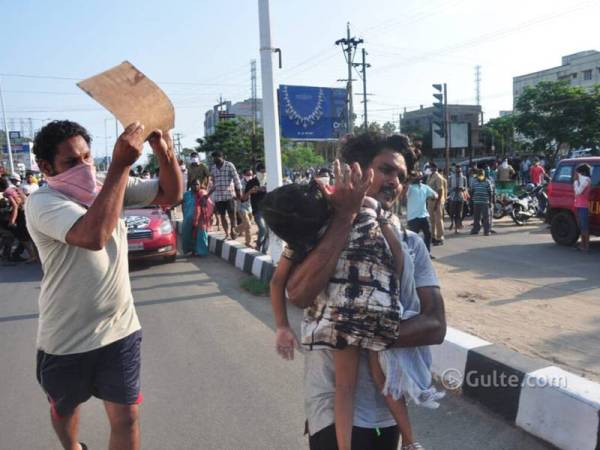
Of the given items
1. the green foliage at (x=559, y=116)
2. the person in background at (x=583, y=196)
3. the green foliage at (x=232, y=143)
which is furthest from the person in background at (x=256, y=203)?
the green foliage at (x=232, y=143)

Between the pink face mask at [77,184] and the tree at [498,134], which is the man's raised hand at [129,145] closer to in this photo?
the pink face mask at [77,184]

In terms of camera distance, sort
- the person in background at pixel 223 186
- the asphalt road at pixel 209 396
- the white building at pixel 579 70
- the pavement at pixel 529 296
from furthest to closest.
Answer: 1. the white building at pixel 579 70
2. the person in background at pixel 223 186
3. the pavement at pixel 529 296
4. the asphalt road at pixel 209 396

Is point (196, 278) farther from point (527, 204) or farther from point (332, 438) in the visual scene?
point (527, 204)

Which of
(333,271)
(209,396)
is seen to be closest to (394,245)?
(333,271)

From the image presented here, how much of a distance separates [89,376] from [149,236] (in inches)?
264

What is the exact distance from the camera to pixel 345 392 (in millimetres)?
1674

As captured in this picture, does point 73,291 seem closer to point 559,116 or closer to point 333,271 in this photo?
point 333,271

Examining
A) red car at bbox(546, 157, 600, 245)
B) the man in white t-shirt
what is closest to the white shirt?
the man in white t-shirt

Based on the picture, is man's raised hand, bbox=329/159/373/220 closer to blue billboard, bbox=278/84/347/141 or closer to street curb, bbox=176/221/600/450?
street curb, bbox=176/221/600/450

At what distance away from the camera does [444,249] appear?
10.1 meters

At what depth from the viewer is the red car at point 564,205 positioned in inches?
381

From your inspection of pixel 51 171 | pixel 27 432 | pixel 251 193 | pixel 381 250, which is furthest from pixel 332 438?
pixel 251 193

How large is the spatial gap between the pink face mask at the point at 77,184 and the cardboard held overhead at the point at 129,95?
1.37ft

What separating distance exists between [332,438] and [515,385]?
182cm
